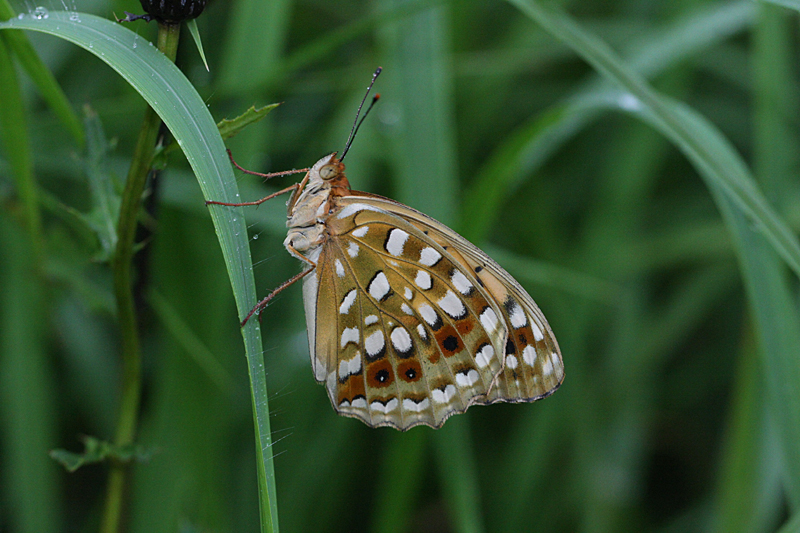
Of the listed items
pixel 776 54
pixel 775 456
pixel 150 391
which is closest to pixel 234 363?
pixel 150 391

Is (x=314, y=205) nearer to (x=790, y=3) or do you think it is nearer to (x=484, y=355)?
(x=484, y=355)

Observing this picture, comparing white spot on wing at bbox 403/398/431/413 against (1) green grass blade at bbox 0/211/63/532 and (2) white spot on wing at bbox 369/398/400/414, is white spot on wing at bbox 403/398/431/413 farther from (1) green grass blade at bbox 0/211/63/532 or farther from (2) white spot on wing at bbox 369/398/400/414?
(1) green grass blade at bbox 0/211/63/532

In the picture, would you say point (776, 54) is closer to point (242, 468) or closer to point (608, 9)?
point (608, 9)

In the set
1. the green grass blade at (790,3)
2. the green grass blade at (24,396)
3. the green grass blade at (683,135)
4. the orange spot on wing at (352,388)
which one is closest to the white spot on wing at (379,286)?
the orange spot on wing at (352,388)

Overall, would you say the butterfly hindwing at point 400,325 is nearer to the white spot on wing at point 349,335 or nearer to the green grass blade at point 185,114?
the white spot on wing at point 349,335

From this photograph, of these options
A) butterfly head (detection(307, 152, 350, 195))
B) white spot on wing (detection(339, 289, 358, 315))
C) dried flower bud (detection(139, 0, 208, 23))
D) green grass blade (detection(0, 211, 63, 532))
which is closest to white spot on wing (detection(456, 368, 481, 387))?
white spot on wing (detection(339, 289, 358, 315))
